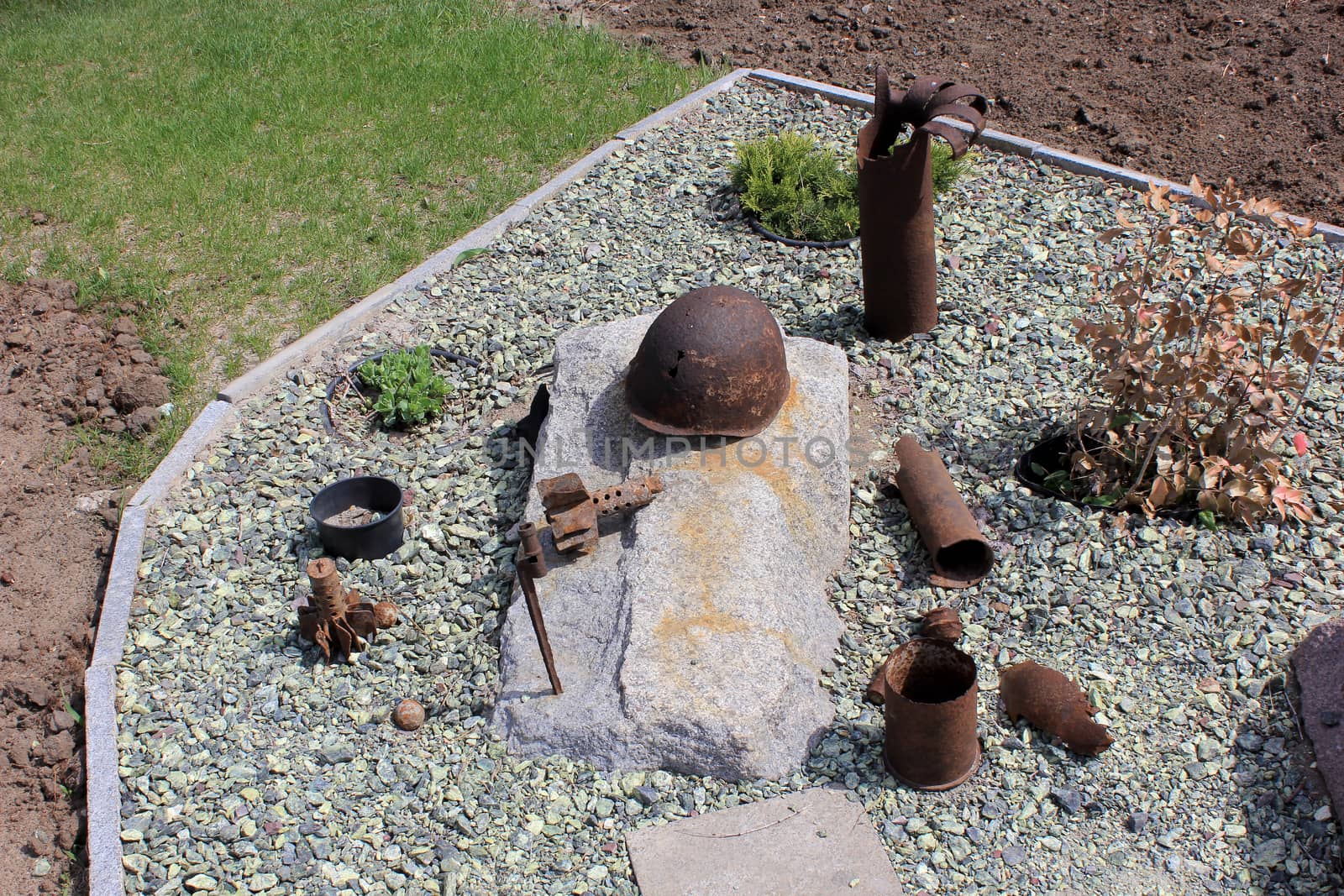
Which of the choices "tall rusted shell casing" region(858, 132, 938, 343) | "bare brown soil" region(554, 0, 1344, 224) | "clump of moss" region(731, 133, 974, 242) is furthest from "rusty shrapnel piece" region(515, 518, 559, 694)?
"bare brown soil" region(554, 0, 1344, 224)

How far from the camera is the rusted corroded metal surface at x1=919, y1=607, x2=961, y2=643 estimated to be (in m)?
4.66

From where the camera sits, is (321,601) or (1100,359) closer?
(321,601)

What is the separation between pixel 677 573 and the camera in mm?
4742

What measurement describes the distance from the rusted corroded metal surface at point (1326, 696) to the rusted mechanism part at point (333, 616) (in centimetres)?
376

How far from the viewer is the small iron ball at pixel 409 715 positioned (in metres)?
4.59

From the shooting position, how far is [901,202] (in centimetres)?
611

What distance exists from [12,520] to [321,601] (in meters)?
2.46

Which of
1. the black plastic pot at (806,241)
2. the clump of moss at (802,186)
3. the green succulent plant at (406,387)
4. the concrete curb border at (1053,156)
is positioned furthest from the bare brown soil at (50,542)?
the concrete curb border at (1053,156)

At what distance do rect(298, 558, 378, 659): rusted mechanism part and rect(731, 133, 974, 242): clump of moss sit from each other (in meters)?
3.95

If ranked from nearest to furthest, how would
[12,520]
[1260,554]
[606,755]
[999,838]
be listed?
[999,838] → [606,755] → [1260,554] → [12,520]

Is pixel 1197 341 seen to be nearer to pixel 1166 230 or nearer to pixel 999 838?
pixel 1166 230

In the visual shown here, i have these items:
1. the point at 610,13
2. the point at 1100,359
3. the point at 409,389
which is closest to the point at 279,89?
the point at 610,13

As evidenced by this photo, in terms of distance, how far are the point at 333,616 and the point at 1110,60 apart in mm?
7800

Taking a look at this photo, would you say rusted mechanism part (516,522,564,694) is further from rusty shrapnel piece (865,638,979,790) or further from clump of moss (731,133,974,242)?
clump of moss (731,133,974,242)
